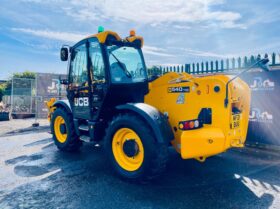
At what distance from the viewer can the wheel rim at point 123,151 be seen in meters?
4.05

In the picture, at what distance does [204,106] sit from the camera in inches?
154

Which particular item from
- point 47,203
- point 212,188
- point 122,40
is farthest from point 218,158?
point 47,203

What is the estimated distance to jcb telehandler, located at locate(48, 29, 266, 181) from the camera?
372 cm

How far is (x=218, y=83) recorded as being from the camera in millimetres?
3785

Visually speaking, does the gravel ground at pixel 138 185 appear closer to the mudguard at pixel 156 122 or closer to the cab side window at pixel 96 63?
the mudguard at pixel 156 122

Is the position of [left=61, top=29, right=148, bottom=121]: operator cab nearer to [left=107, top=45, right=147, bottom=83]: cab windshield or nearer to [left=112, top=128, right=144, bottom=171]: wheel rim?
[left=107, top=45, right=147, bottom=83]: cab windshield

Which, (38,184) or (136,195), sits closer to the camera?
(136,195)

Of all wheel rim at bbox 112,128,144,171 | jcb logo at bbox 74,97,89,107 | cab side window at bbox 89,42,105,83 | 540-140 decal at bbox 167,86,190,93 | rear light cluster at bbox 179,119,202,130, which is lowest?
wheel rim at bbox 112,128,144,171

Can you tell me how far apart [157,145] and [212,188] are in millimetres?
1096

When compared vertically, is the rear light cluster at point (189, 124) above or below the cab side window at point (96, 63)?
below

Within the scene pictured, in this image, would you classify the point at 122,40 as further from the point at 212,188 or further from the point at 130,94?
the point at 212,188

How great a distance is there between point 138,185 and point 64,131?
2955mm

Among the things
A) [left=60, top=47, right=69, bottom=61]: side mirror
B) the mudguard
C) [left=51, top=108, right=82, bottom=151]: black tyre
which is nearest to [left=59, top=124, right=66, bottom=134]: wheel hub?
[left=51, top=108, right=82, bottom=151]: black tyre

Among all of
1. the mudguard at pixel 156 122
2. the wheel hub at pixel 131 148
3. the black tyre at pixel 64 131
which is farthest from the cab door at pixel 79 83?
the mudguard at pixel 156 122
